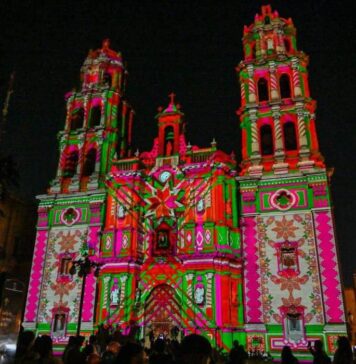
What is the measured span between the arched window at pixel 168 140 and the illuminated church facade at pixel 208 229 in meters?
0.12

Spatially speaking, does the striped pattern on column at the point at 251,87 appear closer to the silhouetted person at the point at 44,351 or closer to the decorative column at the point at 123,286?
the decorative column at the point at 123,286

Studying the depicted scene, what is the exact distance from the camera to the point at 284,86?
3166 cm

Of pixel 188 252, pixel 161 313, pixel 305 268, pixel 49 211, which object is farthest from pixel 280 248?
pixel 49 211

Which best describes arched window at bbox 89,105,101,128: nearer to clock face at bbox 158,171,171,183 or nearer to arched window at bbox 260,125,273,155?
clock face at bbox 158,171,171,183

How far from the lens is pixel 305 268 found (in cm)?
2497

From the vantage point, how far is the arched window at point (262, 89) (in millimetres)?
31706

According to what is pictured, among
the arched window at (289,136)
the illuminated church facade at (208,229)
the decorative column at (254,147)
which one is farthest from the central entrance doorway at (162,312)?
the arched window at (289,136)

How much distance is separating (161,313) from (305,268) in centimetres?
941

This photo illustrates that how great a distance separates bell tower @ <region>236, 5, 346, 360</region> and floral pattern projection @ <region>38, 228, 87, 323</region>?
11.4 m

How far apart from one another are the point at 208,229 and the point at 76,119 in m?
16.1

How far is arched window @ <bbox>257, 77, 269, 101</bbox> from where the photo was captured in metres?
31.7

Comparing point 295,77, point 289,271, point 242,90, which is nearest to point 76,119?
point 242,90

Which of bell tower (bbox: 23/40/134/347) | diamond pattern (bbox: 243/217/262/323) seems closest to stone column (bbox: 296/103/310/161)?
diamond pattern (bbox: 243/217/262/323)

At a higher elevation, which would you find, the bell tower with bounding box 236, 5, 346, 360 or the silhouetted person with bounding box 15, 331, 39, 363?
the bell tower with bounding box 236, 5, 346, 360
